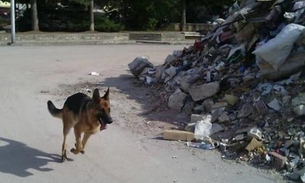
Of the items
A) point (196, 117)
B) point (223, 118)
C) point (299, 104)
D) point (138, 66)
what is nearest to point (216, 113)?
point (223, 118)

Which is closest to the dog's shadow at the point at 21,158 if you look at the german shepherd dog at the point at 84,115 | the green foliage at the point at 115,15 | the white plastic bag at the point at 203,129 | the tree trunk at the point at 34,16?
the german shepherd dog at the point at 84,115

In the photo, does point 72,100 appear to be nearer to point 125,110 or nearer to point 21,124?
point 21,124

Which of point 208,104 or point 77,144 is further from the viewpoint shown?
point 208,104

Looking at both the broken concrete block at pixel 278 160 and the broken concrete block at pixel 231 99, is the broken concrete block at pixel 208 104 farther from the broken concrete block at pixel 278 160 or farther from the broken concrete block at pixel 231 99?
the broken concrete block at pixel 278 160

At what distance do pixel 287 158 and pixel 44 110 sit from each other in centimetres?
513

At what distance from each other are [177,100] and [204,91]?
0.64 metres

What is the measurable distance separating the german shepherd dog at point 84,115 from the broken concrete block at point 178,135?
1526 mm

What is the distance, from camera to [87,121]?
6043mm

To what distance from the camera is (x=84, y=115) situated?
6051 millimetres

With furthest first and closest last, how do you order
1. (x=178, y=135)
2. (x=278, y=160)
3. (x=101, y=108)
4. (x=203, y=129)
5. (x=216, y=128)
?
(x=216, y=128) → (x=203, y=129) → (x=178, y=135) → (x=278, y=160) → (x=101, y=108)

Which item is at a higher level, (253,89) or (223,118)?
(253,89)

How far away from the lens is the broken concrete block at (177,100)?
9.43m

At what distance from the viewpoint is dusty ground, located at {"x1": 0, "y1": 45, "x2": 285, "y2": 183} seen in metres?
5.98

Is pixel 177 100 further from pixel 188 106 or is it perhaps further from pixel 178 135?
pixel 178 135
